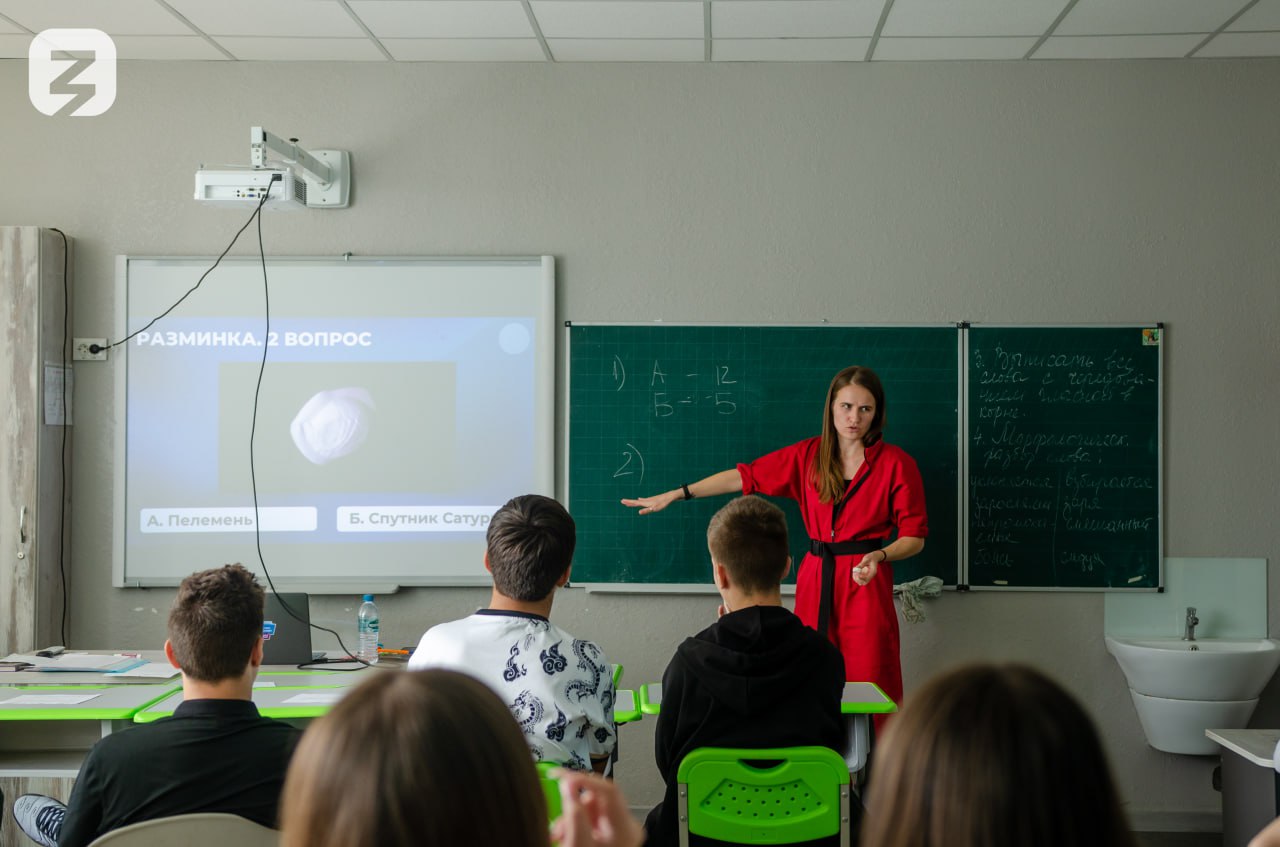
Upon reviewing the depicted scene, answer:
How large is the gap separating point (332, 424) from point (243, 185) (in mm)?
1027

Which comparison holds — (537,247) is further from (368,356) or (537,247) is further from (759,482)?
(759,482)

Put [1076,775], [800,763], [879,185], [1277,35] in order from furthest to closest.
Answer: [879,185]
[1277,35]
[800,763]
[1076,775]

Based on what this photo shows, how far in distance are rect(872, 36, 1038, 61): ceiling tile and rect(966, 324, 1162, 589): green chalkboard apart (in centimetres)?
110

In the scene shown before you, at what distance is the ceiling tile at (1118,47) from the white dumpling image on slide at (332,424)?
306 centimetres

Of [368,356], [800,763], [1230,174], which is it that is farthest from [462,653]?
[1230,174]

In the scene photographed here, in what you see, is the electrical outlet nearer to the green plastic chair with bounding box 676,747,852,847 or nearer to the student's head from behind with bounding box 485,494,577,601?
the student's head from behind with bounding box 485,494,577,601

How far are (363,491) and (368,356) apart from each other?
0.55 m

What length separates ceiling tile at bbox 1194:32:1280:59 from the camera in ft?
12.8

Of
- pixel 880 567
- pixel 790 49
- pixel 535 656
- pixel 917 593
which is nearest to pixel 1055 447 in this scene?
pixel 917 593

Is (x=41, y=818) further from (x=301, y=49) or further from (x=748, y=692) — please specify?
(x=301, y=49)

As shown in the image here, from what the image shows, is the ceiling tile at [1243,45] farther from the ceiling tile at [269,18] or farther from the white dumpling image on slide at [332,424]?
the white dumpling image on slide at [332,424]

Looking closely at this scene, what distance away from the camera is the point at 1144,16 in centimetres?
372

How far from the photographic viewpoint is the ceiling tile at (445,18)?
3.64 metres

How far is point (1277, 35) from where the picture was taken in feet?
12.7
